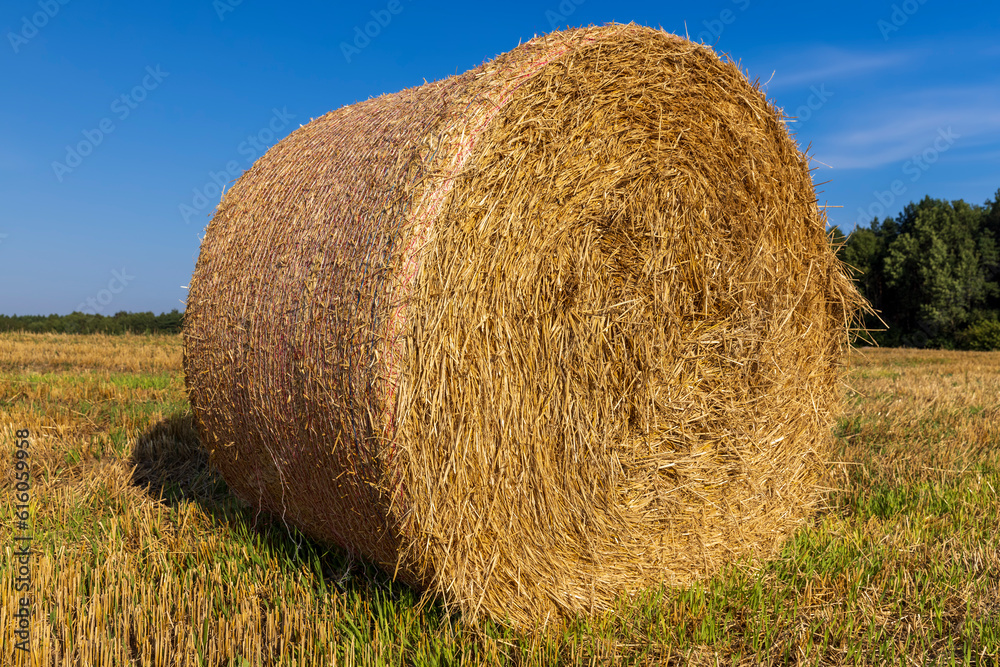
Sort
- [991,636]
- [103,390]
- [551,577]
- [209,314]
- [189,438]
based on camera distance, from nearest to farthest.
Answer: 1. [991,636]
2. [551,577]
3. [209,314]
4. [189,438]
5. [103,390]

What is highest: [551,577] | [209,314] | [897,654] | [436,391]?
[209,314]

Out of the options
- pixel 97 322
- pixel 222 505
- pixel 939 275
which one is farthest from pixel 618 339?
pixel 939 275

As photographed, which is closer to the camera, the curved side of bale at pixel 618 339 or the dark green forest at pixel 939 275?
the curved side of bale at pixel 618 339

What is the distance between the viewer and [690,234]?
3953mm

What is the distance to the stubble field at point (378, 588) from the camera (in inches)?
116

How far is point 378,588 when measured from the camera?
3357 mm

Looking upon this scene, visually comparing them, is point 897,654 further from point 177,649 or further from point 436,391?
point 177,649

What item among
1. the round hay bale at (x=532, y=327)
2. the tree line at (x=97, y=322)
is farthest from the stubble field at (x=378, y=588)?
the tree line at (x=97, y=322)

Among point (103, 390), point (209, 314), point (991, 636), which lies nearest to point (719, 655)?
point (991, 636)

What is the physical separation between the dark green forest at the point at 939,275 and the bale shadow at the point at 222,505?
3303 centimetres

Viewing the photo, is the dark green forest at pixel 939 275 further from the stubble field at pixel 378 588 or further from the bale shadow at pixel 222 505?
the bale shadow at pixel 222 505

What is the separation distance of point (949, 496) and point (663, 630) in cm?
295

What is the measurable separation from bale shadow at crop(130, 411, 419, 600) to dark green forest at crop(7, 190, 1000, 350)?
3303cm

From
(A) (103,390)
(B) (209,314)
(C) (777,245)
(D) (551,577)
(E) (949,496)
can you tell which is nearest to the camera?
(D) (551,577)
